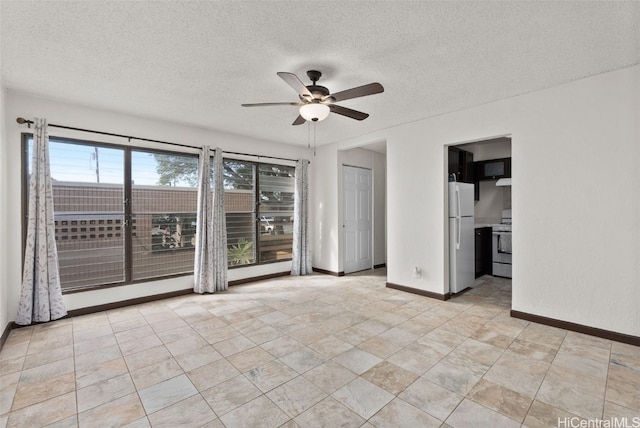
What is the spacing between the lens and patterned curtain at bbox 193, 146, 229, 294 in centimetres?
436

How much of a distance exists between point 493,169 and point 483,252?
1.56 m

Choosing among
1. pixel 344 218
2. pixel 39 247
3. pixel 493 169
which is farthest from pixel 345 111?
pixel 493 169

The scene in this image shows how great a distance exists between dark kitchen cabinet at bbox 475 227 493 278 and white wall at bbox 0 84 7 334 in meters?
6.34

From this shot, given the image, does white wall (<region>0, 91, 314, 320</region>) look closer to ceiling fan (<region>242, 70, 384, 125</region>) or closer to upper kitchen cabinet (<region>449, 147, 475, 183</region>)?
ceiling fan (<region>242, 70, 384, 125</region>)

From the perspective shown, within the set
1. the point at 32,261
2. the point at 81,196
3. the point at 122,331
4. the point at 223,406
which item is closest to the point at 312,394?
the point at 223,406

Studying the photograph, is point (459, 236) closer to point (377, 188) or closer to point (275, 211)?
point (377, 188)

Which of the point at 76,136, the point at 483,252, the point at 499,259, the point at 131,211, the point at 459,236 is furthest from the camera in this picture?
the point at 483,252

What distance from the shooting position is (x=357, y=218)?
5.94 m

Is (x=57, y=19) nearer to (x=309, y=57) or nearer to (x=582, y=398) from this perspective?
(x=309, y=57)

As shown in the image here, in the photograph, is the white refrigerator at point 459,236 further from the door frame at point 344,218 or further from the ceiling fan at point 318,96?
the ceiling fan at point 318,96

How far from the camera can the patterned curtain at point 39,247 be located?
10.3 ft

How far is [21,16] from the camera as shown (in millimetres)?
1923

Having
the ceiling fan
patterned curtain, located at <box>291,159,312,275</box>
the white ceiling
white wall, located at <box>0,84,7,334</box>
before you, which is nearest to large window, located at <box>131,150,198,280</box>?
the white ceiling

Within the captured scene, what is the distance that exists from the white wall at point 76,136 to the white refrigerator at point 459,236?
347cm
